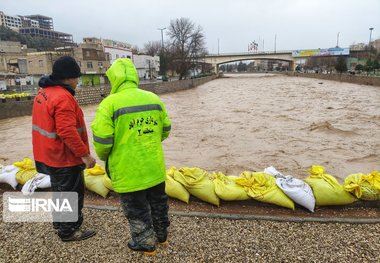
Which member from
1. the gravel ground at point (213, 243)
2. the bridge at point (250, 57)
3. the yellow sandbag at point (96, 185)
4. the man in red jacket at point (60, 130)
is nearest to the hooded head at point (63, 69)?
the man in red jacket at point (60, 130)

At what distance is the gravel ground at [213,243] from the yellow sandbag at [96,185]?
0.58 metres

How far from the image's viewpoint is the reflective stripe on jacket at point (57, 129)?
88.4 inches

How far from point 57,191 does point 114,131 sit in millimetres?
960

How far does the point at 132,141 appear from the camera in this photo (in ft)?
7.05

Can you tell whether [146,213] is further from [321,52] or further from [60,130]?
[321,52]

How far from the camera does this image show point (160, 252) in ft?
8.13

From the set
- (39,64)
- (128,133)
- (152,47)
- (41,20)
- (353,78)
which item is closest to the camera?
(128,133)

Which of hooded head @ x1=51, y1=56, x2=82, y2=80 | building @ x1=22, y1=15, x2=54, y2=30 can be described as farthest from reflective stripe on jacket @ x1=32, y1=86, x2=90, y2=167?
building @ x1=22, y1=15, x2=54, y2=30

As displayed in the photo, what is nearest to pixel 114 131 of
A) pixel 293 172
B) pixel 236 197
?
pixel 236 197

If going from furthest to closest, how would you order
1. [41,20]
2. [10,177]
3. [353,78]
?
[41,20], [353,78], [10,177]

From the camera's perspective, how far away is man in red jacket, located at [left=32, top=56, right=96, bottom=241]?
226cm

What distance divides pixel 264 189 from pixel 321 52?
6850 centimetres

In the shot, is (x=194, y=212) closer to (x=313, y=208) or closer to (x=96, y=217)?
(x=96, y=217)

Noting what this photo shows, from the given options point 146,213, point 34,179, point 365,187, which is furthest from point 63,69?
point 365,187
